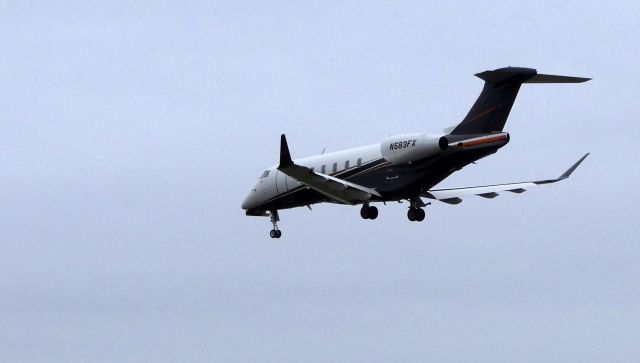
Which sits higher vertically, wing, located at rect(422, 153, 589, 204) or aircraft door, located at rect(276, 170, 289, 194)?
aircraft door, located at rect(276, 170, 289, 194)

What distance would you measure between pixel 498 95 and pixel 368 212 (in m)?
8.66

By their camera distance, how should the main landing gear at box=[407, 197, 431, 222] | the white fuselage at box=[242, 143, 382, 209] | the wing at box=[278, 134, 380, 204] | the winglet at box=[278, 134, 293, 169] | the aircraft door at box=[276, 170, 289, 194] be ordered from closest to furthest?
the winglet at box=[278, 134, 293, 169] < the wing at box=[278, 134, 380, 204] < the white fuselage at box=[242, 143, 382, 209] < the main landing gear at box=[407, 197, 431, 222] < the aircraft door at box=[276, 170, 289, 194]

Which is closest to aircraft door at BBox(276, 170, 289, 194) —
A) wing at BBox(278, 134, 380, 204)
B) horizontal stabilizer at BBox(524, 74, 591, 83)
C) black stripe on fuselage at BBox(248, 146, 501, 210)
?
black stripe on fuselage at BBox(248, 146, 501, 210)

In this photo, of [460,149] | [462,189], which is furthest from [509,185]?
[460,149]

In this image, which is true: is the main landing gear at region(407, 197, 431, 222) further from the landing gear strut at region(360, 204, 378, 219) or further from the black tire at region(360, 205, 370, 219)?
the black tire at region(360, 205, 370, 219)

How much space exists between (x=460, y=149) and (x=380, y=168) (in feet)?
15.2

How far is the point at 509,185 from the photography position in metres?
102

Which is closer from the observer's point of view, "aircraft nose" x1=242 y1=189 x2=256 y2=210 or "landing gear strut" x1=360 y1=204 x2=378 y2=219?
"landing gear strut" x1=360 y1=204 x2=378 y2=219

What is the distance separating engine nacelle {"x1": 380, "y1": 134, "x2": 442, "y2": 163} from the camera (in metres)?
95.2

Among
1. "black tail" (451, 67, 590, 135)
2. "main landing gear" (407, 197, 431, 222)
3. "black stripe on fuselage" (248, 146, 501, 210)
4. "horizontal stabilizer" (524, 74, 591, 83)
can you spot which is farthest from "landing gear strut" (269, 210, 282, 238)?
"horizontal stabilizer" (524, 74, 591, 83)

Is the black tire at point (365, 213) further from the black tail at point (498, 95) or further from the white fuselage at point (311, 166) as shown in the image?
the black tail at point (498, 95)

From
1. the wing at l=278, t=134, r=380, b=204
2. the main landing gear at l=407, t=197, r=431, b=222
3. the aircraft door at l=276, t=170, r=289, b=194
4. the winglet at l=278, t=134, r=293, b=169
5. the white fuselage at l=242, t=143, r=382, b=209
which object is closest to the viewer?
the winglet at l=278, t=134, r=293, b=169

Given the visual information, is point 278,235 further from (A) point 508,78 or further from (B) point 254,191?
(A) point 508,78

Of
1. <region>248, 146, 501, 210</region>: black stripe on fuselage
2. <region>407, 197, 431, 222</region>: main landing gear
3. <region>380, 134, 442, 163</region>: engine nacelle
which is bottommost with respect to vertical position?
<region>407, 197, 431, 222</region>: main landing gear
